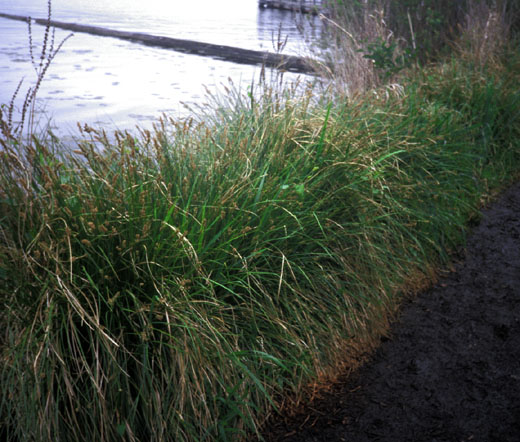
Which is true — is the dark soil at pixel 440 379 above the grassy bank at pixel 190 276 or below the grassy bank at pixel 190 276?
below

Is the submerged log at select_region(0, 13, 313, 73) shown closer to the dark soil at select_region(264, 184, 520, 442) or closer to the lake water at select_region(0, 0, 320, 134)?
the lake water at select_region(0, 0, 320, 134)

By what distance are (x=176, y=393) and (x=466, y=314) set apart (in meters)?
1.99

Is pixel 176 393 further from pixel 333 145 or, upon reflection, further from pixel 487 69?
pixel 487 69

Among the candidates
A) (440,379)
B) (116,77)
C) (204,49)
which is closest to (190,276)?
(440,379)

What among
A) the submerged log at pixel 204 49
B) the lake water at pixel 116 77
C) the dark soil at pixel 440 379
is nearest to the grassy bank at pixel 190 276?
the dark soil at pixel 440 379

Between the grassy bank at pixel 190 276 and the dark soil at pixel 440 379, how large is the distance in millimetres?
134

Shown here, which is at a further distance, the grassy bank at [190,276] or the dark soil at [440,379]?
the dark soil at [440,379]

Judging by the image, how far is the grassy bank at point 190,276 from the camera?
6.70ft

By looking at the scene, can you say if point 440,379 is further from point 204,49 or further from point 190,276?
point 204,49

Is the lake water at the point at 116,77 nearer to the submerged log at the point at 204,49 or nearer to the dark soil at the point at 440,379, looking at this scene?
the submerged log at the point at 204,49

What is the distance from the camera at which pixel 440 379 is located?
279 centimetres

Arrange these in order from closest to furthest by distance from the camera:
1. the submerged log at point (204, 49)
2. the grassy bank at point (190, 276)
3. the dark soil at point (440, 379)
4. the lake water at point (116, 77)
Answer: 1. the grassy bank at point (190, 276)
2. the dark soil at point (440, 379)
3. the lake water at point (116, 77)
4. the submerged log at point (204, 49)

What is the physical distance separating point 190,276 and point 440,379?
135cm

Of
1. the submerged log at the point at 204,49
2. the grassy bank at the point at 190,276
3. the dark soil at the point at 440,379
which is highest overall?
the submerged log at the point at 204,49
